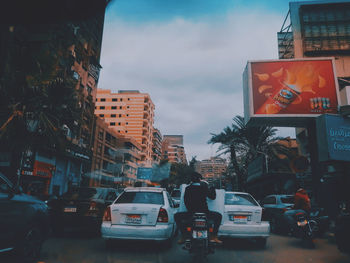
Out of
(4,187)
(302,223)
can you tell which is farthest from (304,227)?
(4,187)

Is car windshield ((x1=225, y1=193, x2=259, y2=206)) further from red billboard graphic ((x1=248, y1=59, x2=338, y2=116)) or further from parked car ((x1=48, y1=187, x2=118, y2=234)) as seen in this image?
red billboard graphic ((x1=248, y1=59, x2=338, y2=116))

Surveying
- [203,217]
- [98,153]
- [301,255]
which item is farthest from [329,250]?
[98,153]

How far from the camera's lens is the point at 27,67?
1108 cm

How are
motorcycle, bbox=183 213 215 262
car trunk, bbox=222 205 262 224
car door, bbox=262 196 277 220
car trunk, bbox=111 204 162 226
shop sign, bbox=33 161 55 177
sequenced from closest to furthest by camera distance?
1. motorcycle, bbox=183 213 215 262
2. car trunk, bbox=111 204 162 226
3. car trunk, bbox=222 205 262 224
4. car door, bbox=262 196 277 220
5. shop sign, bbox=33 161 55 177

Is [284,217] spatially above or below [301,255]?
above

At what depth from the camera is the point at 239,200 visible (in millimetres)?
8125

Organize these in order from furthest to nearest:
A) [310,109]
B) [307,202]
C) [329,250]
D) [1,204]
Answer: [310,109]
[307,202]
[329,250]
[1,204]

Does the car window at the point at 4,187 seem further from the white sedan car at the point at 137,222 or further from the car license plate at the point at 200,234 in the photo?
the car license plate at the point at 200,234

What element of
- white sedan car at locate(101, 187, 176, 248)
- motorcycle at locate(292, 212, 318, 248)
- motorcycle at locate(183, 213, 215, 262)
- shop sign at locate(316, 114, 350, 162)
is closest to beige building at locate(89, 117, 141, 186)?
shop sign at locate(316, 114, 350, 162)

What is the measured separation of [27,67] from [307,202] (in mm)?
11236

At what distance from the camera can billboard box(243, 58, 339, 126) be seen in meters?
17.2

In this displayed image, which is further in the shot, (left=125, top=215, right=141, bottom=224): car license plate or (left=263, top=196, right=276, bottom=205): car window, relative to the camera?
(left=263, top=196, right=276, bottom=205): car window

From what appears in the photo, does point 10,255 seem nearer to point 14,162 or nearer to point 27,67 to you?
point 14,162

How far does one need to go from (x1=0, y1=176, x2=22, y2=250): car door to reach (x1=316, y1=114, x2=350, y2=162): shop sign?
44.0 ft
